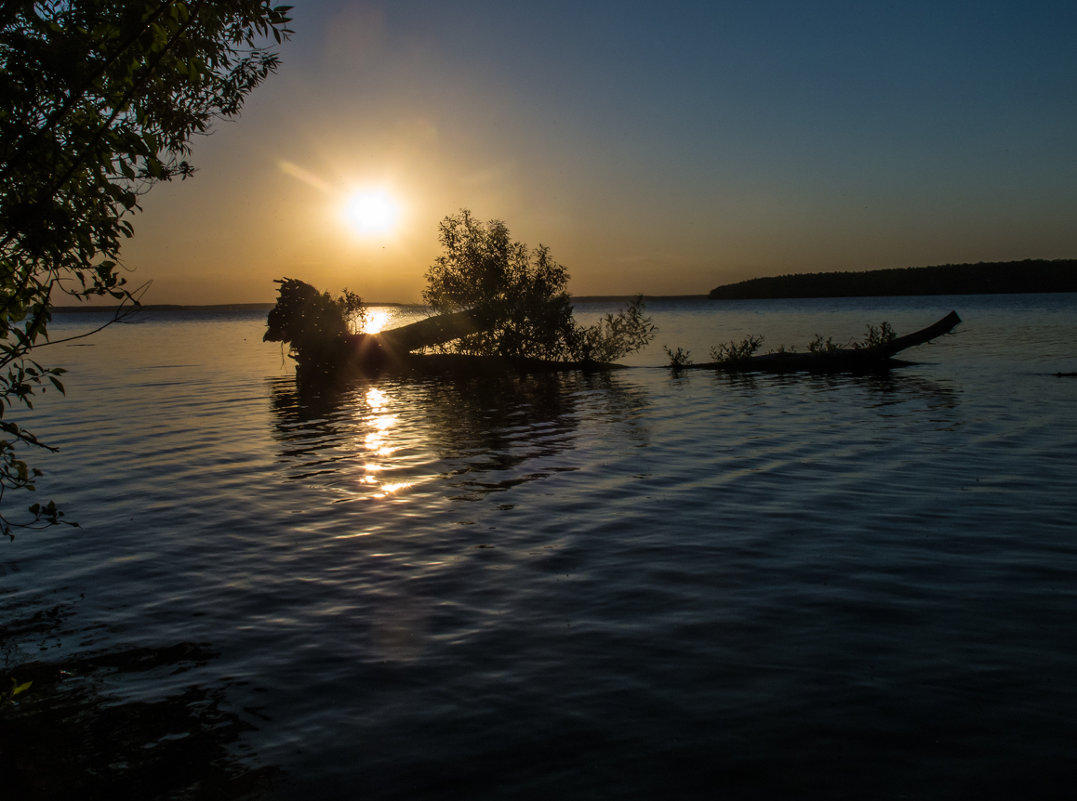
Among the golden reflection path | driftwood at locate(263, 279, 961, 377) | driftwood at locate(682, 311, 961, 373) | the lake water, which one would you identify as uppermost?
driftwood at locate(263, 279, 961, 377)

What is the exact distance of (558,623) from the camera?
9586 mm

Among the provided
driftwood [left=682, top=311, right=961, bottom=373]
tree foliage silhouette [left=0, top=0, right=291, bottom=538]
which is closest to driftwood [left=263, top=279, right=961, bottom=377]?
driftwood [left=682, top=311, right=961, bottom=373]

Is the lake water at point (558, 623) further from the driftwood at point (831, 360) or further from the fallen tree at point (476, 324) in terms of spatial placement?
the fallen tree at point (476, 324)

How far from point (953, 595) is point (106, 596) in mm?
11148

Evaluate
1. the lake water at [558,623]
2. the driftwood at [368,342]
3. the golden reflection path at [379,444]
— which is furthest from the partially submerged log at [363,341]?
the lake water at [558,623]

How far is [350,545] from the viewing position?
1338 cm

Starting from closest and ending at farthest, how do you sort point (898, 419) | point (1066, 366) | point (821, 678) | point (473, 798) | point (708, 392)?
point (473, 798) < point (821, 678) < point (898, 419) < point (708, 392) < point (1066, 366)

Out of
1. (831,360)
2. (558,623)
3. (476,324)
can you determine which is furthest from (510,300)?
(558,623)

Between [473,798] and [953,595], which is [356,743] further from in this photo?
[953,595]

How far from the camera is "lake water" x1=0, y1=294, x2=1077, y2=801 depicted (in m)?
6.51

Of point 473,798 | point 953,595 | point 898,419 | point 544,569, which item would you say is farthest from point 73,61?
point 898,419

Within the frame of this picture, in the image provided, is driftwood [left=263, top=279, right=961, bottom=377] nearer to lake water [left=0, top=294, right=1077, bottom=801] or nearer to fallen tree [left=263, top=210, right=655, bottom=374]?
fallen tree [left=263, top=210, right=655, bottom=374]

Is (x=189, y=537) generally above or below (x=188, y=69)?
below

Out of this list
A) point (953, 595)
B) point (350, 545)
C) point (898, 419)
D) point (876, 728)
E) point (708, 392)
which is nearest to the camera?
point (876, 728)
